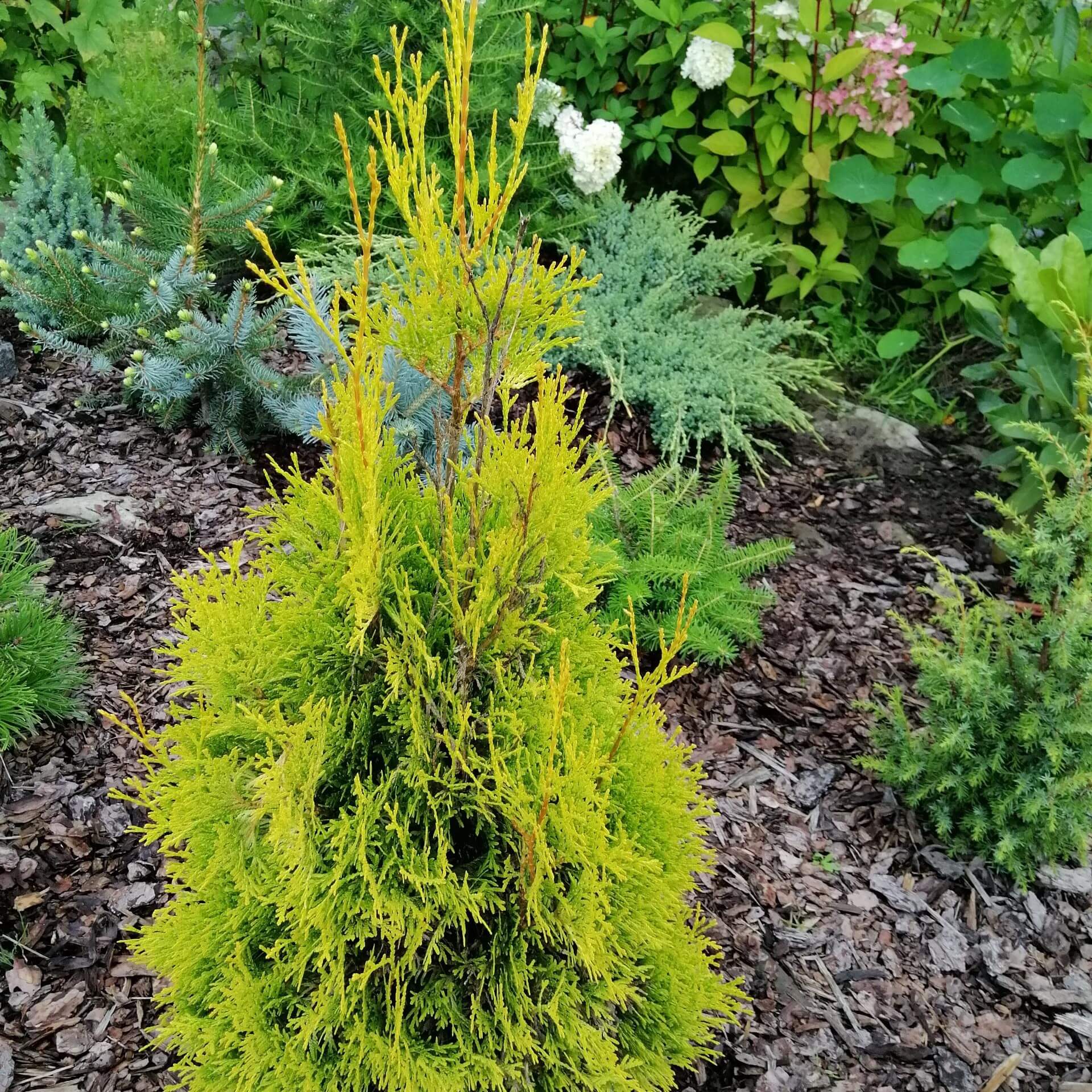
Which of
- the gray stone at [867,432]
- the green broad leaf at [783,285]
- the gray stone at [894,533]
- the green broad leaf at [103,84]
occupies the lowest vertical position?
the gray stone at [894,533]

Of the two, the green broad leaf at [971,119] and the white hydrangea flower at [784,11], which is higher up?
the white hydrangea flower at [784,11]

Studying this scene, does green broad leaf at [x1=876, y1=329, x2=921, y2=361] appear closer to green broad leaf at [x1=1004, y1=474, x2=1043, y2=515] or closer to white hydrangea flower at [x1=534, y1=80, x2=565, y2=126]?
green broad leaf at [x1=1004, y1=474, x2=1043, y2=515]

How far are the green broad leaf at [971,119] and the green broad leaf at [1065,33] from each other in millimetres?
316

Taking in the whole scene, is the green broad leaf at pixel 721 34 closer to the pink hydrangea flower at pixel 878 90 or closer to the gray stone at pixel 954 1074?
the pink hydrangea flower at pixel 878 90

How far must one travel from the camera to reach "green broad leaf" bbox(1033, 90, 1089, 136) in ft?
12.3

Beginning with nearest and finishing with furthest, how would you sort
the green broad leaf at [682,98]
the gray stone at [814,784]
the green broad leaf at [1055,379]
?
the gray stone at [814,784], the green broad leaf at [1055,379], the green broad leaf at [682,98]

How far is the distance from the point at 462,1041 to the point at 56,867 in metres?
1.27

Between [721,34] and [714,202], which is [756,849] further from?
[721,34]

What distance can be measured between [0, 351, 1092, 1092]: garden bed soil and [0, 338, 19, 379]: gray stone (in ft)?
0.20

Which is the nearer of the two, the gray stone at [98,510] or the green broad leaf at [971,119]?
the gray stone at [98,510]

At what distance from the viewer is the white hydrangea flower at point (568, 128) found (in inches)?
165

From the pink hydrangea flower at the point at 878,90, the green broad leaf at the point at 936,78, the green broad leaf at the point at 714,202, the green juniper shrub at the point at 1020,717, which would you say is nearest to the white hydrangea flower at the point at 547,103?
the green broad leaf at the point at 714,202

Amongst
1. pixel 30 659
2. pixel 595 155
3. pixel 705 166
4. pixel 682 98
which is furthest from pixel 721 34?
pixel 30 659

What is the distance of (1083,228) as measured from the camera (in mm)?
3668
